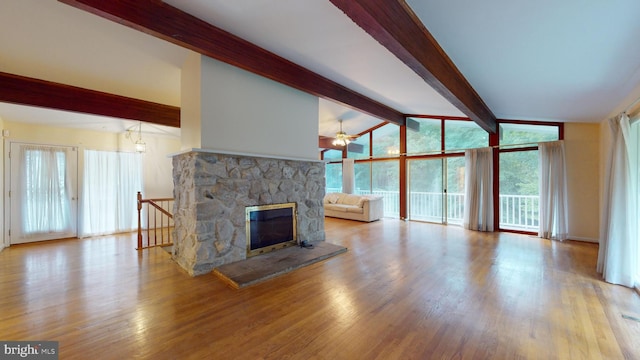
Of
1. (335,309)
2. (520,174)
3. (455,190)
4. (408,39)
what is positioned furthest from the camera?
(455,190)

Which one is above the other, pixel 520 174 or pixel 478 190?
pixel 520 174

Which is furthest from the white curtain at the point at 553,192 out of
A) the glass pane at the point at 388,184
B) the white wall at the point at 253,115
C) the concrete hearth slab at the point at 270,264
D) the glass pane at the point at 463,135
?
the white wall at the point at 253,115

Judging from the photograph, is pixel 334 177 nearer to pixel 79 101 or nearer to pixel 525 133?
pixel 525 133

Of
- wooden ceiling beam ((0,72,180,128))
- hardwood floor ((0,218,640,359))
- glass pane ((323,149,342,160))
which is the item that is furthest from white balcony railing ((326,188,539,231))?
wooden ceiling beam ((0,72,180,128))

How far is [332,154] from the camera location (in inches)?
360

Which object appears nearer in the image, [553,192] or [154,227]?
[553,192]

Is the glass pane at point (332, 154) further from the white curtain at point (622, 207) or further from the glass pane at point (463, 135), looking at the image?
the white curtain at point (622, 207)

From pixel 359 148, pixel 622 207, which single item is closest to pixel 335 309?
pixel 622 207

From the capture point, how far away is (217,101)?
306cm

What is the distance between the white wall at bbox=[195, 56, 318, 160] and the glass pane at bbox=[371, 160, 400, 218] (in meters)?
3.92

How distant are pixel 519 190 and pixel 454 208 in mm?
1433

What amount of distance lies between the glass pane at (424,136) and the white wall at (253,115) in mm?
Answer: 3659

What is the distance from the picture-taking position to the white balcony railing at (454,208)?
5.40m

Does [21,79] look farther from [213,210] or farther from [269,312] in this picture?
[269,312]
